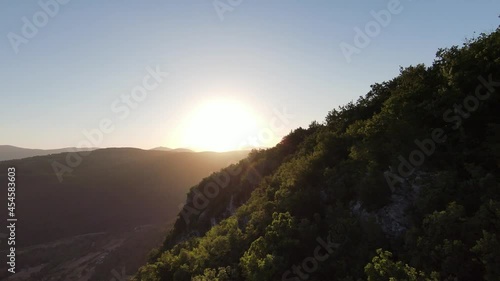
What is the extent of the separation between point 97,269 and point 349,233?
2691 inches

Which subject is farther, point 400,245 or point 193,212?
point 193,212

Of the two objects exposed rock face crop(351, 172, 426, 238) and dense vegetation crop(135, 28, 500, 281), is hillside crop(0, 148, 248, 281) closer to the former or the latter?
dense vegetation crop(135, 28, 500, 281)

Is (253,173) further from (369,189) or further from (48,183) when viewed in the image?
(48,183)

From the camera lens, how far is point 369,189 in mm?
18172

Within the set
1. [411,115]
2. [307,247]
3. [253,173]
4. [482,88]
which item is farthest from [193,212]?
[482,88]

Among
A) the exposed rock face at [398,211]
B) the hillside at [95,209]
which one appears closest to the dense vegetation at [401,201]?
the exposed rock face at [398,211]

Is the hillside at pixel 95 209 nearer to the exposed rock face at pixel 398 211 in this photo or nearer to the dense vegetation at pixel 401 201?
the dense vegetation at pixel 401 201

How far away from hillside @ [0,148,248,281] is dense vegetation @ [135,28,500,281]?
5872 centimetres

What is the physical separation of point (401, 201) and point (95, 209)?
11768 cm

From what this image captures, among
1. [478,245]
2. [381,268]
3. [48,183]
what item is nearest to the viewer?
[478,245]

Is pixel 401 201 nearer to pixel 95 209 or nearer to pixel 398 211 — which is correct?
pixel 398 211

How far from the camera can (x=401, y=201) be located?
55.4 feet

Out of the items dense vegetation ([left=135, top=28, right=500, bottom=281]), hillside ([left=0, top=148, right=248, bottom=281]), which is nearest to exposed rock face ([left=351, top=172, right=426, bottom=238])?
dense vegetation ([left=135, top=28, right=500, bottom=281])

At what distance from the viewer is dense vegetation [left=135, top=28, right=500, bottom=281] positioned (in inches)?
494
